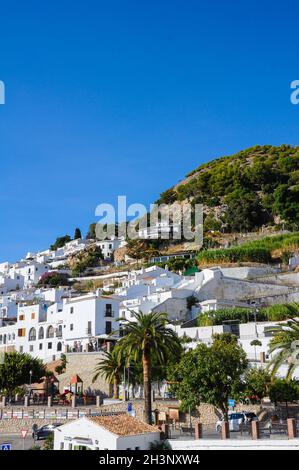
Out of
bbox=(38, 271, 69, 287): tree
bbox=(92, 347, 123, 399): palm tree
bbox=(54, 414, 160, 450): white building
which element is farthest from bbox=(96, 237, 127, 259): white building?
bbox=(54, 414, 160, 450): white building

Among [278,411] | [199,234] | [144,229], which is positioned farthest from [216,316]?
[144,229]

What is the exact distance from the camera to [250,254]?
7138cm

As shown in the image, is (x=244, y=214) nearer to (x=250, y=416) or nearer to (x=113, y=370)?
(x=113, y=370)

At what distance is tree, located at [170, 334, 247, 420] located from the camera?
29.9 metres

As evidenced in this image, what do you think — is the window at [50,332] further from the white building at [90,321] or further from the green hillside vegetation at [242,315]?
the green hillside vegetation at [242,315]

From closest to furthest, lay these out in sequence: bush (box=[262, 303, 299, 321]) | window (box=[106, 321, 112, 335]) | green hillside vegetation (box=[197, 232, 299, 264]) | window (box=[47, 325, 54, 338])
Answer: bush (box=[262, 303, 299, 321]), window (box=[106, 321, 112, 335]), window (box=[47, 325, 54, 338]), green hillside vegetation (box=[197, 232, 299, 264])

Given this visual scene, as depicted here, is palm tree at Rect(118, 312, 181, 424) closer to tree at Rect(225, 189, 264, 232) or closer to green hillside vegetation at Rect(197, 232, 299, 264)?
green hillside vegetation at Rect(197, 232, 299, 264)

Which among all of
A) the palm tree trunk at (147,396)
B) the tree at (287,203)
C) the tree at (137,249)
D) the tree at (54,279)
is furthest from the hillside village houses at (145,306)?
the tree at (287,203)

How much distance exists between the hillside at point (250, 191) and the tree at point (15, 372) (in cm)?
5389

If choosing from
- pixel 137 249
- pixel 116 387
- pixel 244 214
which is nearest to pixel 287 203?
pixel 244 214

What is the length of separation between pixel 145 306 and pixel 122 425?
98.3 feet

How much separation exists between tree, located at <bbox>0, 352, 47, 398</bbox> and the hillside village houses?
579cm
